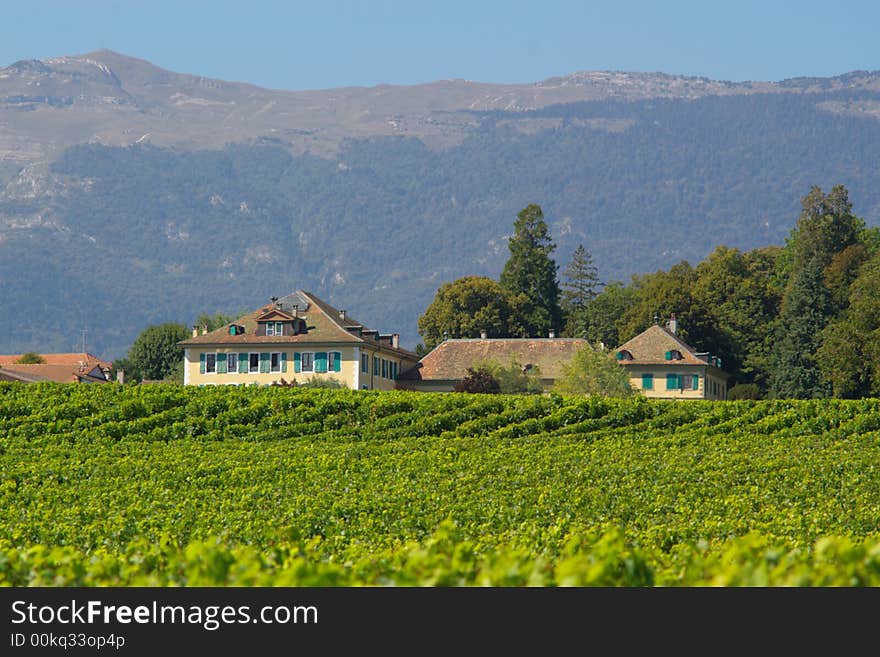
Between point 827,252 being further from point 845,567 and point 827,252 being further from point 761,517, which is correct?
point 845,567

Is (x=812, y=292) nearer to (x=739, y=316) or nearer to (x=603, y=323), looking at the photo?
(x=739, y=316)

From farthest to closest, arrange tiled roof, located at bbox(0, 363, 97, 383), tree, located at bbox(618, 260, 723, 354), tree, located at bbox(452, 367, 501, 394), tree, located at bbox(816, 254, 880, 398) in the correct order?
tiled roof, located at bbox(0, 363, 97, 383) → tree, located at bbox(618, 260, 723, 354) → tree, located at bbox(452, 367, 501, 394) → tree, located at bbox(816, 254, 880, 398)

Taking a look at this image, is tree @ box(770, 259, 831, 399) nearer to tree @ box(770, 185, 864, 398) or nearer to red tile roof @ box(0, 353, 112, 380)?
tree @ box(770, 185, 864, 398)

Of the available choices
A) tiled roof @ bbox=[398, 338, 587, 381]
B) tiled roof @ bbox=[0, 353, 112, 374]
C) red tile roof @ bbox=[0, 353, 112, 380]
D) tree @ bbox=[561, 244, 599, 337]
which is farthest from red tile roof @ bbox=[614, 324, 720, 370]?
tiled roof @ bbox=[0, 353, 112, 374]

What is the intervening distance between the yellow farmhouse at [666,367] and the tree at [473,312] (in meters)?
21.7

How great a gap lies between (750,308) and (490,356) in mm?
24243

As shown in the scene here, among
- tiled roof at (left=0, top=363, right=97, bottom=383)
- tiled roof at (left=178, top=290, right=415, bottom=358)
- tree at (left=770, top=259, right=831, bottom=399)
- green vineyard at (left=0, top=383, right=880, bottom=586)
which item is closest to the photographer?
green vineyard at (left=0, top=383, right=880, bottom=586)

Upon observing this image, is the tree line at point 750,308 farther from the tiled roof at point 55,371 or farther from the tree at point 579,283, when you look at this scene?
the tiled roof at point 55,371

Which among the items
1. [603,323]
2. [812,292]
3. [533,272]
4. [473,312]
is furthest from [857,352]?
[533,272]

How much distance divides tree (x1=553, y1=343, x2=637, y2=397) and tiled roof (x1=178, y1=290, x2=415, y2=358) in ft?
45.7

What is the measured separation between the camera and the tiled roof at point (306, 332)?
9388 cm

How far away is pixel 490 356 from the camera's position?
10181 centimetres

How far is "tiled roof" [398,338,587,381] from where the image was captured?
9956 cm

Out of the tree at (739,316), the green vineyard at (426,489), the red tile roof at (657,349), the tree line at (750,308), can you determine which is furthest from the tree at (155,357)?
the green vineyard at (426,489)
